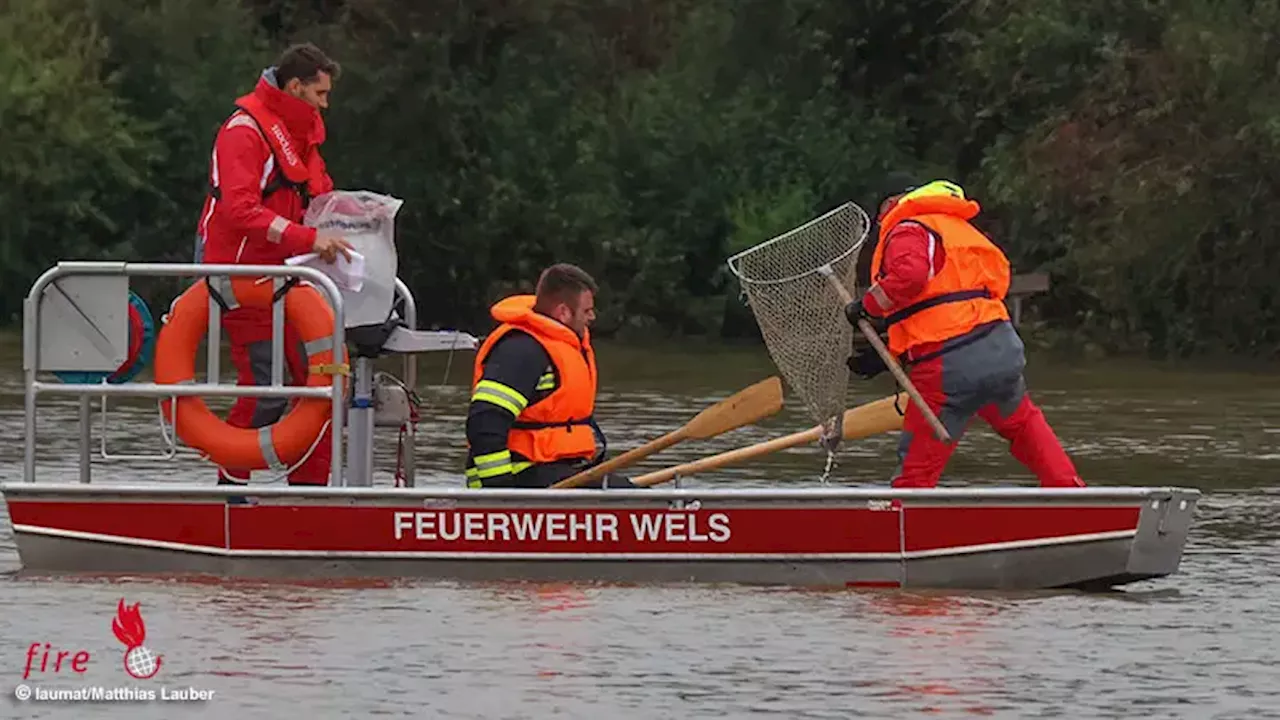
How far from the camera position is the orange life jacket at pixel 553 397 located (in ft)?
40.7

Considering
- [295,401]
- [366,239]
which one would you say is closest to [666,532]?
[295,401]

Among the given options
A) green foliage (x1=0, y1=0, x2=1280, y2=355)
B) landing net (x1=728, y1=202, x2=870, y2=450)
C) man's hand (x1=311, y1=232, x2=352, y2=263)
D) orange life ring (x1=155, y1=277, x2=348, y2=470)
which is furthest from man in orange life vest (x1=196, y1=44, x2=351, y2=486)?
green foliage (x1=0, y1=0, x2=1280, y2=355)

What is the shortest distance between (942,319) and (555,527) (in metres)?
1.66

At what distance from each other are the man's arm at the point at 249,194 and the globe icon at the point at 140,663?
2362mm

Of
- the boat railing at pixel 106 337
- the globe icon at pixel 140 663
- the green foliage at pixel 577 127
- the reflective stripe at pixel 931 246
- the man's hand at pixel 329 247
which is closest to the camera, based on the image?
the globe icon at pixel 140 663

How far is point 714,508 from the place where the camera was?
1201 centimetres

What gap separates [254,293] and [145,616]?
1.71m

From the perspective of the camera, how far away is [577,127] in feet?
137

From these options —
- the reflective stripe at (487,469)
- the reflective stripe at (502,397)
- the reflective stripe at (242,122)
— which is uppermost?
the reflective stripe at (242,122)

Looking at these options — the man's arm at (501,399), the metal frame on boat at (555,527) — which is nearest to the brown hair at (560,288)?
the man's arm at (501,399)

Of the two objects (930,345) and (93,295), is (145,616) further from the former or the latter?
(930,345)

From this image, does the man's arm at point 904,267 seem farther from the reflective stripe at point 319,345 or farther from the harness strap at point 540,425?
the reflective stripe at point 319,345

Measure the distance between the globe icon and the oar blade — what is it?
2779 millimetres

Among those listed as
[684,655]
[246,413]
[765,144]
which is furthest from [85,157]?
[684,655]
